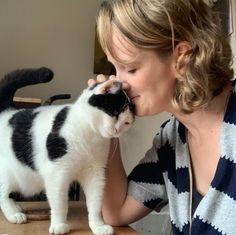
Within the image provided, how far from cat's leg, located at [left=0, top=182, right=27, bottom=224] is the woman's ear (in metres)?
0.43

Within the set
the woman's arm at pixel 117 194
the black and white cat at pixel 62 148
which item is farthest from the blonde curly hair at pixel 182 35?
the woman's arm at pixel 117 194

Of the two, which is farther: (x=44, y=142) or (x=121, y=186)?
(x=121, y=186)

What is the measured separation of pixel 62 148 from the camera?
732 mm

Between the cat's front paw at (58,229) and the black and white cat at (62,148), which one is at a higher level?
the black and white cat at (62,148)

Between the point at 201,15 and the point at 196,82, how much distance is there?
0.44 ft

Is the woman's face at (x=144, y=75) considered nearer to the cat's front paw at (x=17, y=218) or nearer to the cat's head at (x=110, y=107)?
the cat's head at (x=110, y=107)

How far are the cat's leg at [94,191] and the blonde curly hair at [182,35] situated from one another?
0.71 ft

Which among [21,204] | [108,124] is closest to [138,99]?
[108,124]

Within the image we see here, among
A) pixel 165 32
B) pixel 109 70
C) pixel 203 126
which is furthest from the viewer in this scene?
pixel 109 70

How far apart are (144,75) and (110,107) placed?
92 mm

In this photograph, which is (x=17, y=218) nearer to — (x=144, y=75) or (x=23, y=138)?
(x=23, y=138)

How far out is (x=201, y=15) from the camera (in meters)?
0.76

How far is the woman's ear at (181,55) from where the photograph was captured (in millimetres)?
731

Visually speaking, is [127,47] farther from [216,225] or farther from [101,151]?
[216,225]
